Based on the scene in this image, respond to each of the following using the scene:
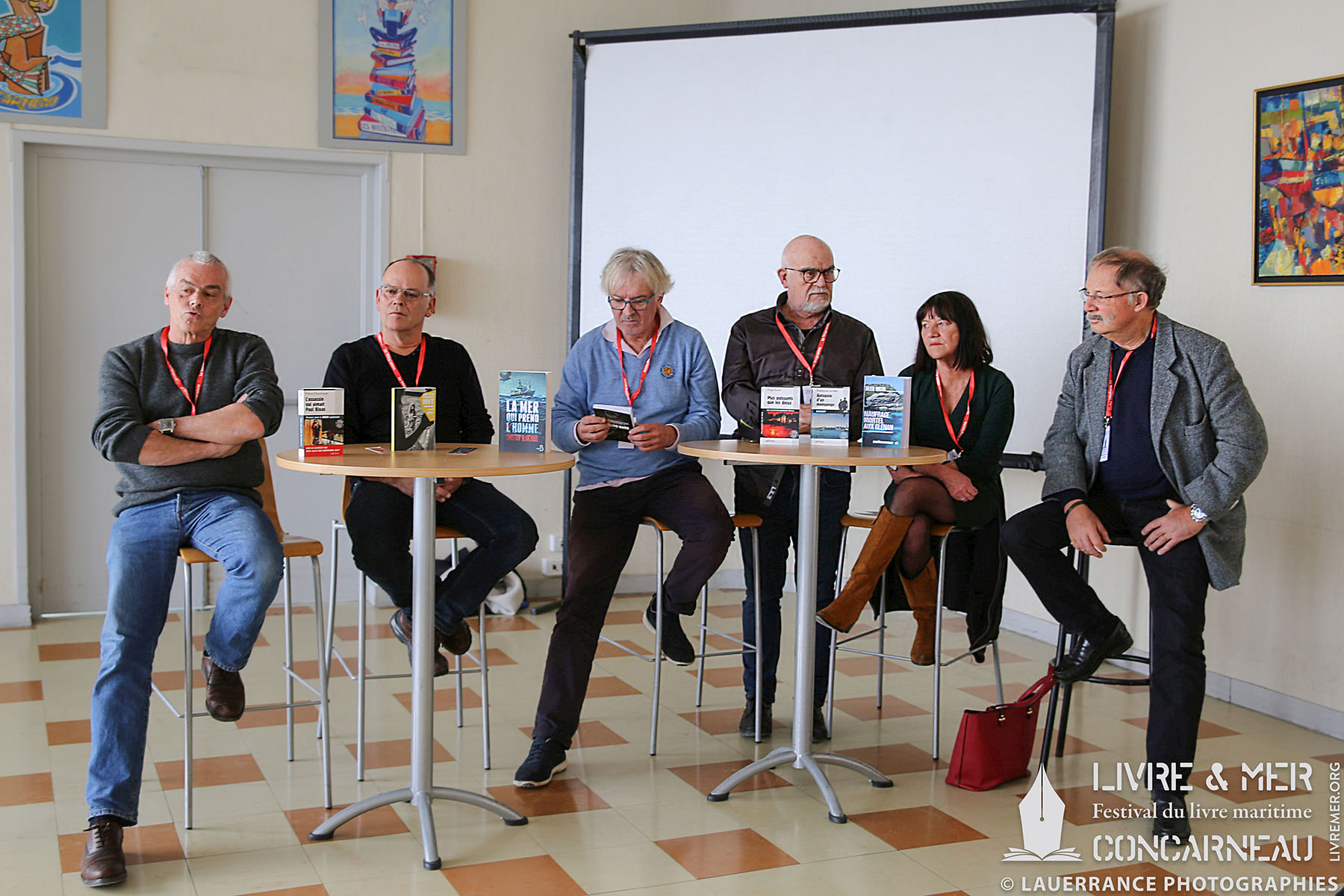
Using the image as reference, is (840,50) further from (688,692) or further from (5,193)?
(5,193)

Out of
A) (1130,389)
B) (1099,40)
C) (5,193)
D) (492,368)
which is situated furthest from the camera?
(492,368)

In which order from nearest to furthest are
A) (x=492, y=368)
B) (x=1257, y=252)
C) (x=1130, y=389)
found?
(x=1130, y=389) < (x=1257, y=252) < (x=492, y=368)

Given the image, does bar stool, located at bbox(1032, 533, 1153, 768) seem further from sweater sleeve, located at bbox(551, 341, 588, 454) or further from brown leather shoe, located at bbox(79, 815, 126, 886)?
brown leather shoe, located at bbox(79, 815, 126, 886)

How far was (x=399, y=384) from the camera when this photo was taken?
11.4 ft

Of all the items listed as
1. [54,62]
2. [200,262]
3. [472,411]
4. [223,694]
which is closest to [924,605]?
[472,411]

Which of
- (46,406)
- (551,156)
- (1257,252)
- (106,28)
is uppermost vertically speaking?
(106,28)

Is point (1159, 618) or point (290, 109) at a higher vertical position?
point (290, 109)

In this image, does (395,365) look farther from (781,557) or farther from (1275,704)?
(1275,704)

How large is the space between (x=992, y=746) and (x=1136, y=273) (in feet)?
4.47

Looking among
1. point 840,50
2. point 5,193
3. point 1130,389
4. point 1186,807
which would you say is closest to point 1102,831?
point 1186,807

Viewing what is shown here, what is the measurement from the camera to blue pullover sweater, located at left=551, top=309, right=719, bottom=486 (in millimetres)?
3596

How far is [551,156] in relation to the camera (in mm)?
5848

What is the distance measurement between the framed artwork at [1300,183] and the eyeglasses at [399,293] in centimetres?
281

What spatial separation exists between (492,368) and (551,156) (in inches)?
41.9
